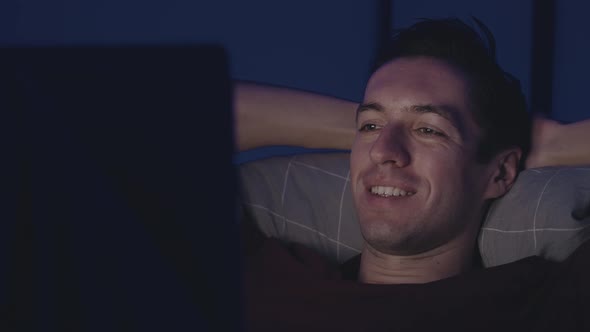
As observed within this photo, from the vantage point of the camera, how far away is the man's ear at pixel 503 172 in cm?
131

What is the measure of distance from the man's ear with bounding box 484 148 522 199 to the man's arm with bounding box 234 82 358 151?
1.08ft

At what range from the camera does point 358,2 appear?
2039 mm

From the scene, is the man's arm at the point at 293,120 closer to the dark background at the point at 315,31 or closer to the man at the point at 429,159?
the man at the point at 429,159

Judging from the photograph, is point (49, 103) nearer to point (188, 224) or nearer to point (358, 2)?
point (188, 224)

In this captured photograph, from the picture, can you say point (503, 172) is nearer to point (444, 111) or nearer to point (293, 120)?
point (444, 111)

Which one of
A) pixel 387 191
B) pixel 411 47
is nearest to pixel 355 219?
pixel 387 191

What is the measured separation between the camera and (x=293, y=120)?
146cm

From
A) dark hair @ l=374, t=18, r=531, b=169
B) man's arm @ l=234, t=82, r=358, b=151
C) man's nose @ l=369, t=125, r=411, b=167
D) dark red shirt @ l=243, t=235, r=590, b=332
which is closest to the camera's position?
dark red shirt @ l=243, t=235, r=590, b=332

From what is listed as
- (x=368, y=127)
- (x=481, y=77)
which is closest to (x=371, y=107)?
(x=368, y=127)

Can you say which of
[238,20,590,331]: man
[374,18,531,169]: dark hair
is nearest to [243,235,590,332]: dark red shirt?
[238,20,590,331]: man

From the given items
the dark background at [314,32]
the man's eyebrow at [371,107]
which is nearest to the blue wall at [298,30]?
the dark background at [314,32]

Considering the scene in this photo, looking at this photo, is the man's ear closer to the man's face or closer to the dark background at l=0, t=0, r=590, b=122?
the man's face

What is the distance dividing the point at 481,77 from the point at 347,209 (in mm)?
418

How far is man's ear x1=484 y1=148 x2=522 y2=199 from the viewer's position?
4.28ft
